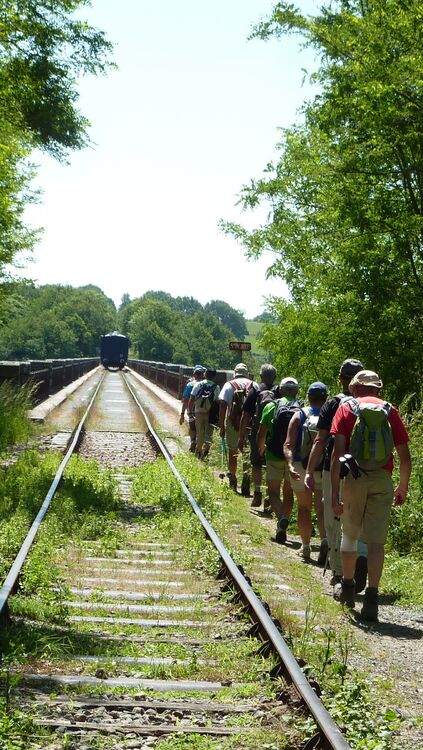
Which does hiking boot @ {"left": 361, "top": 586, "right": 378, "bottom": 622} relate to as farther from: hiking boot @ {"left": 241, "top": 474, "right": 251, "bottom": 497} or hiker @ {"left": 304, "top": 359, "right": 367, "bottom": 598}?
hiking boot @ {"left": 241, "top": 474, "right": 251, "bottom": 497}

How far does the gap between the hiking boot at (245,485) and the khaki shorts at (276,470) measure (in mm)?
3268

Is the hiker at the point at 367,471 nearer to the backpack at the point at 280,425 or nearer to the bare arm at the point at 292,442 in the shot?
A: the bare arm at the point at 292,442

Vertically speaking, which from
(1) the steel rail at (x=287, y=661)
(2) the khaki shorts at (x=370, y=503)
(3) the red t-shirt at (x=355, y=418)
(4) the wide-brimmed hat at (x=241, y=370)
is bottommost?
(1) the steel rail at (x=287, y=661)

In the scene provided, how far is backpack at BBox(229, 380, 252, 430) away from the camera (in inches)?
563

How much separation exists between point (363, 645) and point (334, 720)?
6.18 ft

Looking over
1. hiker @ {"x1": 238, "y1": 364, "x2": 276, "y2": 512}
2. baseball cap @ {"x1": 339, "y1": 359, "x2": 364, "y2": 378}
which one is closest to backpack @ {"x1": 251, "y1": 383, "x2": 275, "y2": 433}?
hiker @ {"x1": 238, "y1": 364, "x2": 276, "y2": 512}

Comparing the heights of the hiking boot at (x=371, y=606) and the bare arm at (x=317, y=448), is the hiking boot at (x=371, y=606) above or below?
below

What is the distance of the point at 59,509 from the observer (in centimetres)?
1099

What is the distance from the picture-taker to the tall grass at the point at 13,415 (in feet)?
60.6

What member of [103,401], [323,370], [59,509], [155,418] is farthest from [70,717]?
[103,401]

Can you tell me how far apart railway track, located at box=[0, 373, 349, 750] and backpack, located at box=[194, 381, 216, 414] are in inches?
303

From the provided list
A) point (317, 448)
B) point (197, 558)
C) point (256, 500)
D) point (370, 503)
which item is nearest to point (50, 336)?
point (256, 500)

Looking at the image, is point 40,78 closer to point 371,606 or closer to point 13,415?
point 13,415

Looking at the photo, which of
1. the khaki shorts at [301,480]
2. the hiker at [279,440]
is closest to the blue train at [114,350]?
the hiker at [279,440]
